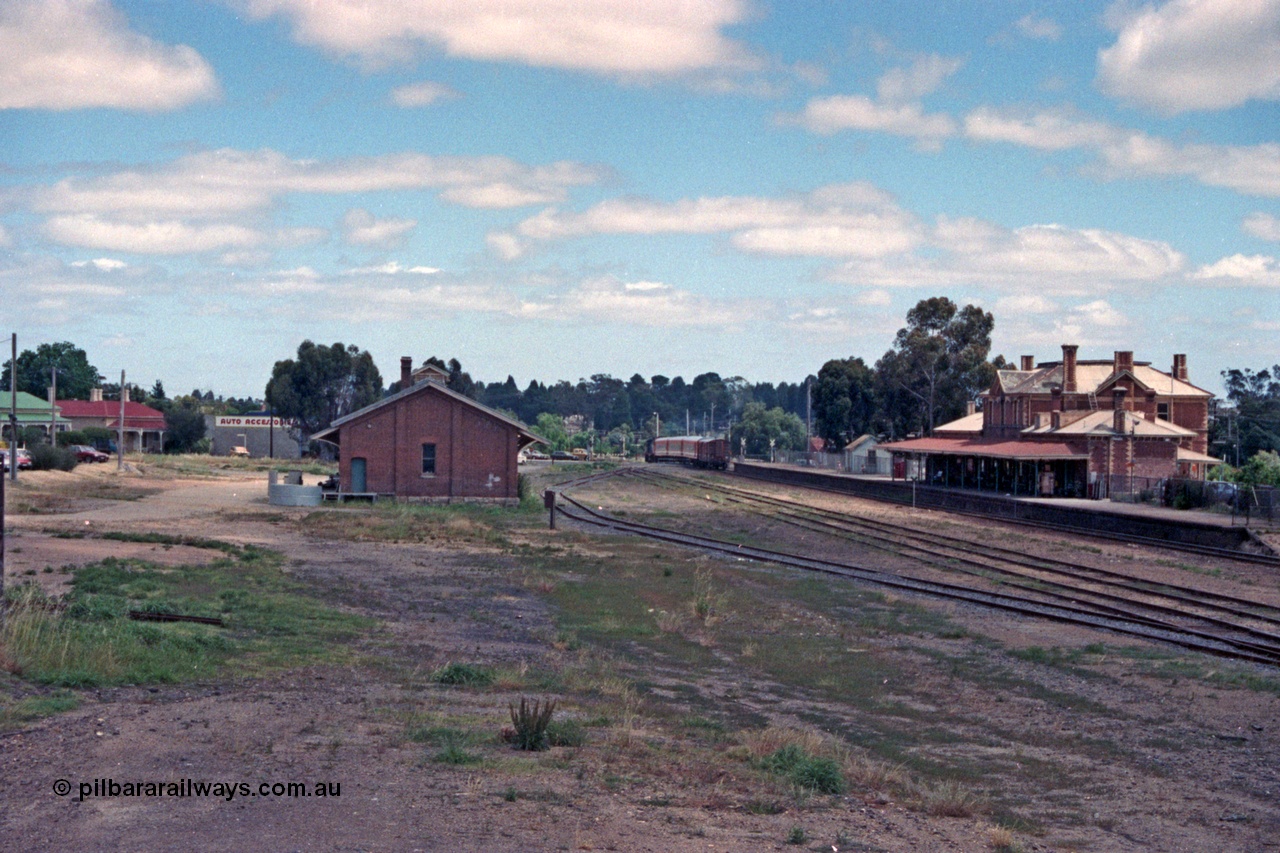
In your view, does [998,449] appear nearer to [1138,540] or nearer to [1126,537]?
[1126,537]

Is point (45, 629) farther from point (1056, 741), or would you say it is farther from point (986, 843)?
point (1056, 741)

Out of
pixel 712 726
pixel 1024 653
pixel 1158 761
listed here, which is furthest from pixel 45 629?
pixel 1024 653

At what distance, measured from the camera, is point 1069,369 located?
229ft

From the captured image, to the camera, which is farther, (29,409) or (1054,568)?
(29,409)

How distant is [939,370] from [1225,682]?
8298 cm

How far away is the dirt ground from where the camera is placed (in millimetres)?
8031

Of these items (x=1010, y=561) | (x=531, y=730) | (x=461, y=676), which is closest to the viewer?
(x=531, y=730)

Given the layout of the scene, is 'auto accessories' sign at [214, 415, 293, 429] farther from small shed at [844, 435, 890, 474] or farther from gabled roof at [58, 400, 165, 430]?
small shed at [844, 435, 890, 474]

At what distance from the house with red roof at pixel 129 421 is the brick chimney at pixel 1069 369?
8210cm

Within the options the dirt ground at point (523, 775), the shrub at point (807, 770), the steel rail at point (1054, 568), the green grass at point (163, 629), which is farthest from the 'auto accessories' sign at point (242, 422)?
the shrub at point (807, 770)

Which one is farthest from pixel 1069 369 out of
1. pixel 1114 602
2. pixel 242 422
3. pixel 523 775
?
pixel 242 422

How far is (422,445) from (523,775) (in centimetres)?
4096

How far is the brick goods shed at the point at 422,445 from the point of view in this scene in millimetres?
49312

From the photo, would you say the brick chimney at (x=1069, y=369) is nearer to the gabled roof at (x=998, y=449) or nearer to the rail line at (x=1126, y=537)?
the gabled roof at (x=998, y=449)
